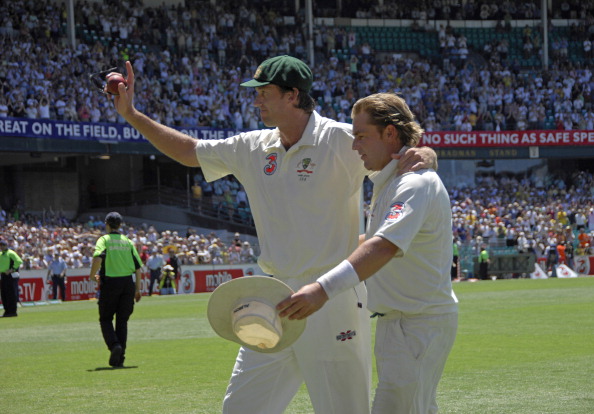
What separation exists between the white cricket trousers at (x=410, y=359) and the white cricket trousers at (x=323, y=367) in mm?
545

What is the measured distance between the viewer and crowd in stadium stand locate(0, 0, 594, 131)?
4306cm

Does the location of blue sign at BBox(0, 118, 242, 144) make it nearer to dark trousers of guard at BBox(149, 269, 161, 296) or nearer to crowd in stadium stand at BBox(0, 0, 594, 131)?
crowd in stadium stand at BBox(0, 0, 594, 131)

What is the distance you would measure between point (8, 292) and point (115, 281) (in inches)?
494

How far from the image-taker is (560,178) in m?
56.2

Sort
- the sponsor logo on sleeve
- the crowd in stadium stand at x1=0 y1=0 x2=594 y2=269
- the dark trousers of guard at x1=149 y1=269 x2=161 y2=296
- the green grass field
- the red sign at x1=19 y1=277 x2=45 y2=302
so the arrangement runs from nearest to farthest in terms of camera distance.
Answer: the sponsor logo on sleeve → the green grass field → the red sign at x1=19 y1=277 x2=45 y2=302 → the dark trousers of guard at x1=149 y1=269 x2=161 y2=296 → the crowd in stadium stand at x1=0 y1=0 x2=594 y2=269

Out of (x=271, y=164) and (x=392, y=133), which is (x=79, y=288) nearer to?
(x=271, y=164)

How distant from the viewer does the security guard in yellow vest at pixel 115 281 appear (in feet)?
45.5

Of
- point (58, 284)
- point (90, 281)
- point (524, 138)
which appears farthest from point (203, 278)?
point (524, 138)

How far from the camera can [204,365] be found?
523 inches

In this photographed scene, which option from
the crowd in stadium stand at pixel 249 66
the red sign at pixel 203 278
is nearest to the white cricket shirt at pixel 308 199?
the red sign at pixel 203 278

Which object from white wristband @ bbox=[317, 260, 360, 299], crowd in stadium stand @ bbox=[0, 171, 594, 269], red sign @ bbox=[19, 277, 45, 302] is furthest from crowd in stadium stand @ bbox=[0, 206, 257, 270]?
white wristband @ bbox=[317, 260, 360, 299]

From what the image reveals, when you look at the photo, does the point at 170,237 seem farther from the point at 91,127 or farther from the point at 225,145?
the point at 225,145

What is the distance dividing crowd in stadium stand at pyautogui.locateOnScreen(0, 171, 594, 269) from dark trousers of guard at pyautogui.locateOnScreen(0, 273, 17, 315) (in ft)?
26.7

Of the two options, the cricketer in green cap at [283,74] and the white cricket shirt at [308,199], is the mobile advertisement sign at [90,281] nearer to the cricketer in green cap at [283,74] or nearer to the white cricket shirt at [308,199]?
the white cricket shirt at [308,199]
